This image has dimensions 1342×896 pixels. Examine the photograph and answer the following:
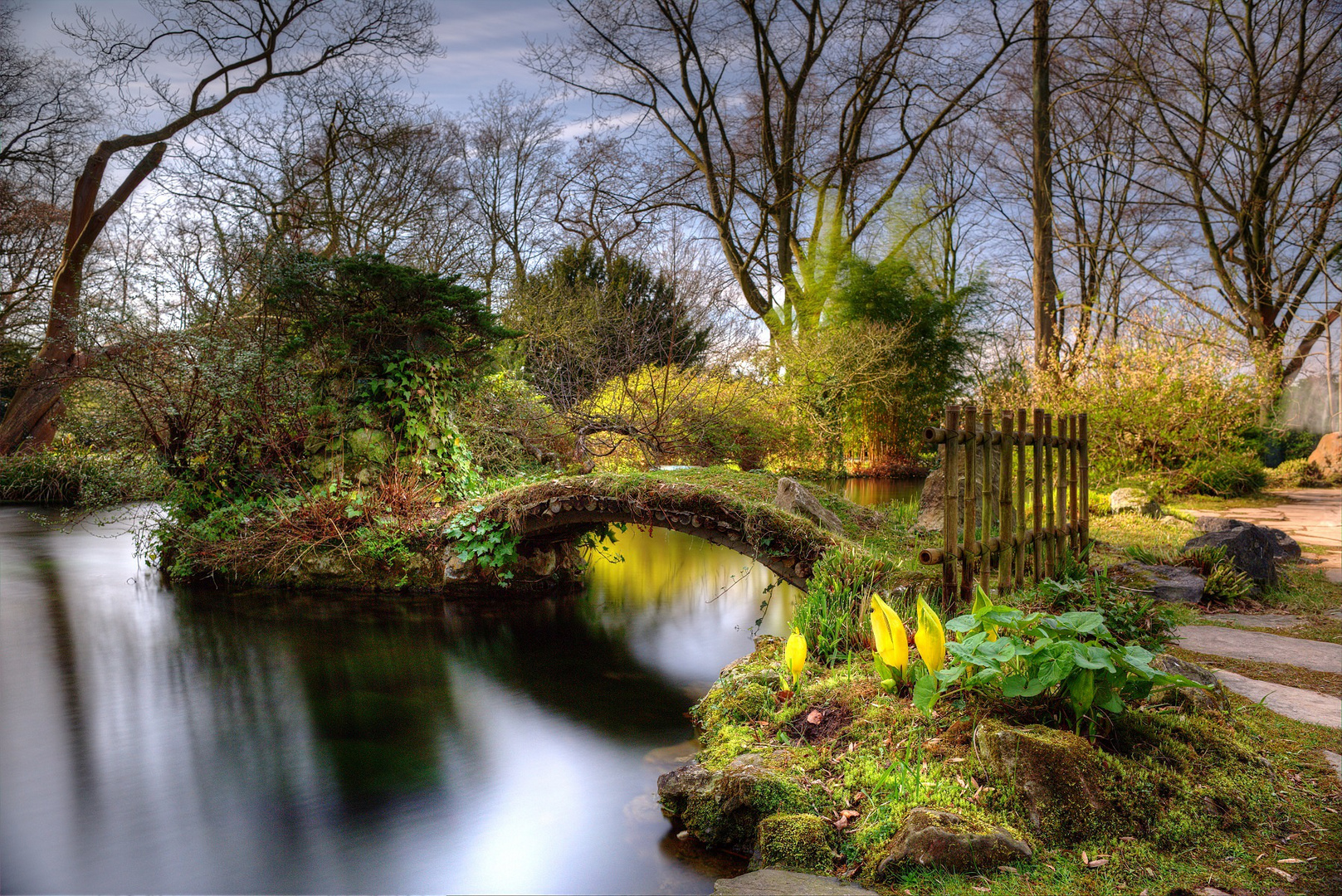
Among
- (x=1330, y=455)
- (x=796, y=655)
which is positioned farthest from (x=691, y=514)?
(x=1330, y=455)

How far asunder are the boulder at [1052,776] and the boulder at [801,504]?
2718 mm

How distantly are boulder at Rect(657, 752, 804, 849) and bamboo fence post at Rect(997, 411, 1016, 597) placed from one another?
1820mm

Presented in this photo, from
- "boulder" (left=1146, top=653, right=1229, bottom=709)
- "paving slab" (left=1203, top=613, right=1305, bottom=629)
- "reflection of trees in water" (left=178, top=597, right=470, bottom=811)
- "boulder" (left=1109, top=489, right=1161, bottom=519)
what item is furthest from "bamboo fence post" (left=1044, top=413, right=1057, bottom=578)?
"boulder" (left=1109, top=489, right=1161, bottom=519)

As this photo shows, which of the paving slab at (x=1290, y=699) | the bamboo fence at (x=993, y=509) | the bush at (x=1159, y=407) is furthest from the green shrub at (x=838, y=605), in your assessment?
the bush at (x=1159, y=407)

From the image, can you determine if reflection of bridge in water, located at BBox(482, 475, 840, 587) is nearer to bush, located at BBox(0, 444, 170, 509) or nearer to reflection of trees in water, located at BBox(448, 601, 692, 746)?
reflection of trees in water, located at BBox(448, 601, 692, 746)

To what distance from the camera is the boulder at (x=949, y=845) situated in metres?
2.24

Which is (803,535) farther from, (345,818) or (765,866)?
(345,818)

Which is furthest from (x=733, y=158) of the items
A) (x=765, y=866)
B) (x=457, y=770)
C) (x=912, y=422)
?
(x=765, y=866)

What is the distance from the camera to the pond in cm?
325

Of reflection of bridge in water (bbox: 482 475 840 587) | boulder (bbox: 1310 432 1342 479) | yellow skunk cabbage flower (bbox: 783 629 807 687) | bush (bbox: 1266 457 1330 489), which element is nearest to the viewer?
yellow skunk cabbage flower (bbox: 783 629 807 687)

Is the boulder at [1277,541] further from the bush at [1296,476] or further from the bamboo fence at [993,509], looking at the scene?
the bush at [1296,476]

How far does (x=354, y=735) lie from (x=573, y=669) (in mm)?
1745

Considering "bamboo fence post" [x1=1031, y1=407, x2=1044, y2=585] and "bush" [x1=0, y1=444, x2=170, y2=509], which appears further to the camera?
"bush" [x1=0, y1=444, x2=170, y2=509]

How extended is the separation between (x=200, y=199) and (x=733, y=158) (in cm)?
959
